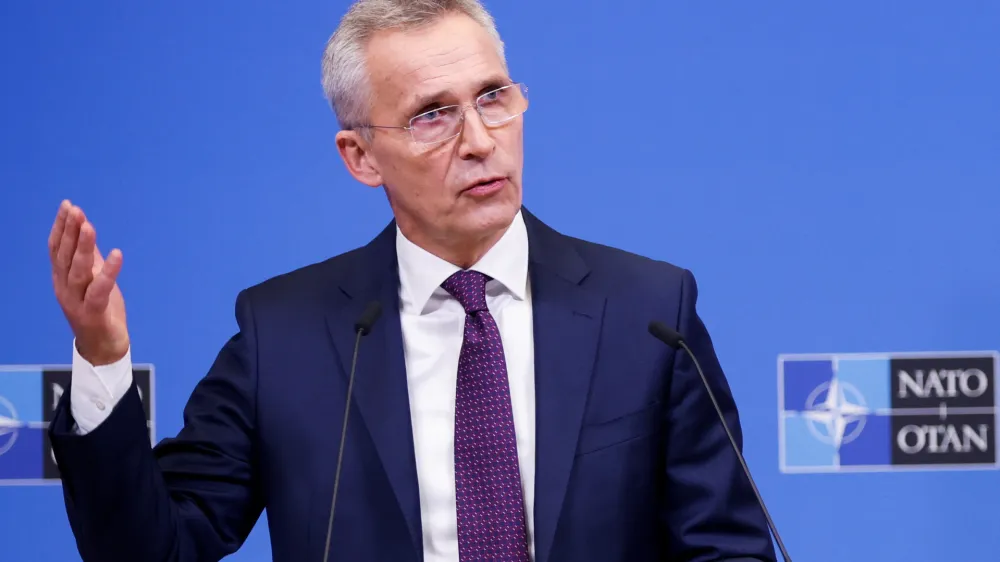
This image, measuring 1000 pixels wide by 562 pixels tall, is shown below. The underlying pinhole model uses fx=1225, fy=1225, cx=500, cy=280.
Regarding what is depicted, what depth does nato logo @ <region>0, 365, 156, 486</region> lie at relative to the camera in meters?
2.51

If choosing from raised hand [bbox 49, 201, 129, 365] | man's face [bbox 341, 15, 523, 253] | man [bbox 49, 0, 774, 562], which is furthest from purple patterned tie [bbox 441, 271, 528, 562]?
raised hand [bbox 49, 201, 129, 365]

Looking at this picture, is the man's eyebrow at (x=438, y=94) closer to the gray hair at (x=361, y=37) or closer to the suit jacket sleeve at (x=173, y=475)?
the gray hair at (x=361, y=37)

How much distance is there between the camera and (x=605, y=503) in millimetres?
1652

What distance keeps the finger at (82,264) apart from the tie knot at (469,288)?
1.85 feet

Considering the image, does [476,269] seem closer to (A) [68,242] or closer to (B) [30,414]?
(A) [68,242]

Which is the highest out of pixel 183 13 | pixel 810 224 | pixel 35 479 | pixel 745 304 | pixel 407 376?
pixel 183 13

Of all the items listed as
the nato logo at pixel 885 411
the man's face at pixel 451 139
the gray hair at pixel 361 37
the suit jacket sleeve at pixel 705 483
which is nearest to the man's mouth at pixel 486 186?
the man's face at pixel 451 139

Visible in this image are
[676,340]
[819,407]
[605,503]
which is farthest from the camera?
[819,407]

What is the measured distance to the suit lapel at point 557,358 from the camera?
1628 mm

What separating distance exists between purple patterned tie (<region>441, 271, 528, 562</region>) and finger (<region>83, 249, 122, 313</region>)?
1.76ft

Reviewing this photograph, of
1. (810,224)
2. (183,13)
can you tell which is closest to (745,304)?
(810,224)

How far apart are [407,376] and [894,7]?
1.37 metres

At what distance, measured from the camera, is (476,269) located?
1769 millimetres

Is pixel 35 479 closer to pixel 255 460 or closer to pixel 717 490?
pixel 255 460
